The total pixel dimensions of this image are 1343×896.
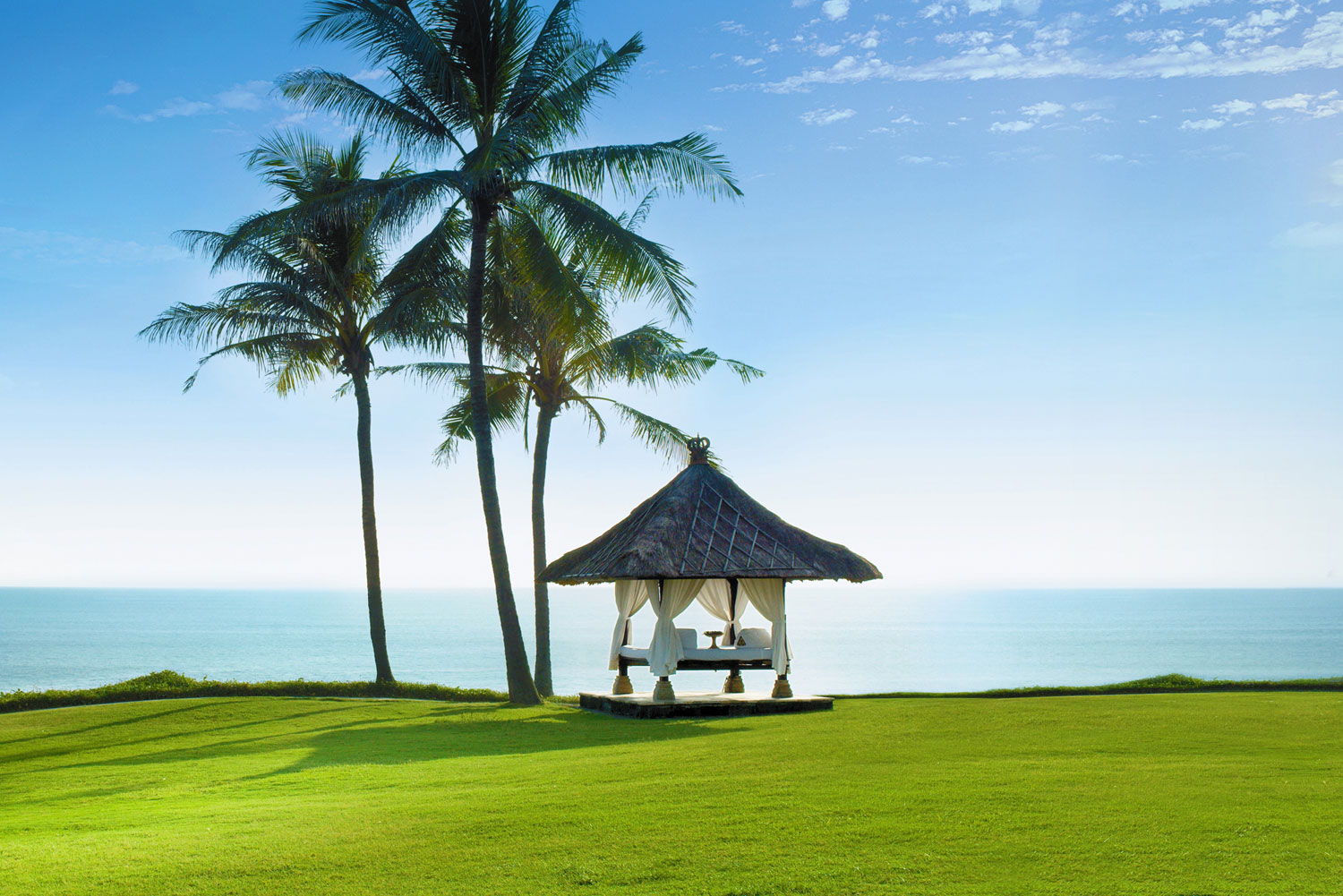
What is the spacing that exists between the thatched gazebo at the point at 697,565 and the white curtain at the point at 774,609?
0.01 metres

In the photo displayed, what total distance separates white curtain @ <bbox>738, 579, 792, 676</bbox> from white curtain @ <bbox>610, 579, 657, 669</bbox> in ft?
4.83

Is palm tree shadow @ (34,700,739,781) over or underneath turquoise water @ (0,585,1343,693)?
over

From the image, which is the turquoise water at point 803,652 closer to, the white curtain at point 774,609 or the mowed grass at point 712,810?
the white curtain at point 774,609

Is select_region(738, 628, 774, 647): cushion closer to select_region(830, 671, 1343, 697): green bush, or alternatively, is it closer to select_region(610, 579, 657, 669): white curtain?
select_region(610, 579, 657, 669): white curtain

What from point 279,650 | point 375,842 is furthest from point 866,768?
point 279,650

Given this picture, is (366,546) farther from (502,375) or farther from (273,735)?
(273,735)

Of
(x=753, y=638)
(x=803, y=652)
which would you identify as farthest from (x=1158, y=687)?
(x=803, y=652)

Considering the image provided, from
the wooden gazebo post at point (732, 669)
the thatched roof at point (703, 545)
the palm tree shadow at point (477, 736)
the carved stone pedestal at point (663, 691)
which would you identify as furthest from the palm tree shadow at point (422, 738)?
the wooden gazebo post at point (732, 669)

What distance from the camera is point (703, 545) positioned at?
14.0 m

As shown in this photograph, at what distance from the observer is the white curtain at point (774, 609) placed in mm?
14406

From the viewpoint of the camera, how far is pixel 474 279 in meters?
16.3

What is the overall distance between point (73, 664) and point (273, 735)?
63.8 meters

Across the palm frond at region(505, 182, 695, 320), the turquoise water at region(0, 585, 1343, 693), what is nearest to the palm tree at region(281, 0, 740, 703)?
the palm frond at region(505, 182, 695, 320)

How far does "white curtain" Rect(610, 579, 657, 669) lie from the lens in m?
15.0
